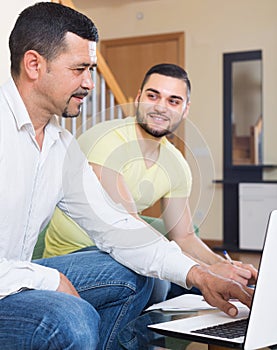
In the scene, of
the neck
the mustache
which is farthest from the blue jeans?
the neck

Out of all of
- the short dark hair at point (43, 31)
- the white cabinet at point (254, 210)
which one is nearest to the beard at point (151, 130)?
the short dark hair at point (43, 31)

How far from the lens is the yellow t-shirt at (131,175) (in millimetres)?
2012

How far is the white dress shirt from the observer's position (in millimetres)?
1416

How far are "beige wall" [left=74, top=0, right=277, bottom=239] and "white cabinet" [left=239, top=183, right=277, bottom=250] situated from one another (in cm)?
27

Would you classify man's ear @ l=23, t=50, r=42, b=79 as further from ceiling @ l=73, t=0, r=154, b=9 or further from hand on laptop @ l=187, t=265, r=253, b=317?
ceiling @ l=73, t=0, r=154, b=9

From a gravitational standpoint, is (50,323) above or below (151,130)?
below

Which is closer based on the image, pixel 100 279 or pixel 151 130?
pixel 100 279

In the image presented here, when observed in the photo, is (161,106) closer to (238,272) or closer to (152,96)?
(152,96)

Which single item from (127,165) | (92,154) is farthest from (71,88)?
(127,165)

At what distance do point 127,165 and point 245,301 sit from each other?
2.66ft

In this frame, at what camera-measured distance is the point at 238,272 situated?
1473 millimetres

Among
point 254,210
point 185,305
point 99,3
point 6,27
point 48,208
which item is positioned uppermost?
point 99,3

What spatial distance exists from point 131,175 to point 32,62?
69 cm

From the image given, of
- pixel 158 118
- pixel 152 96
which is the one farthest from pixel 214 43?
pixel 158 118
